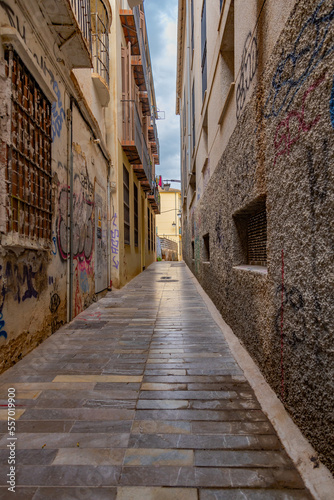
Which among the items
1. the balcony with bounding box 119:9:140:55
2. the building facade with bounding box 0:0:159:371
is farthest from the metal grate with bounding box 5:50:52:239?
the balcony with bounding box 119:9:140:55

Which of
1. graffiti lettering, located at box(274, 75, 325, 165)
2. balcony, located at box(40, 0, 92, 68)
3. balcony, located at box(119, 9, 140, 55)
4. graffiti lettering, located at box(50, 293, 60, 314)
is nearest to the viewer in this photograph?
graffiti lettering, located at box(274, 75, 325, 165)

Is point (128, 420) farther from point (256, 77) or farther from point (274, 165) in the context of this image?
point (256, 77)

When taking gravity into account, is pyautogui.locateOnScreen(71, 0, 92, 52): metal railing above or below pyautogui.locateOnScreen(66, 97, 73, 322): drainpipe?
above

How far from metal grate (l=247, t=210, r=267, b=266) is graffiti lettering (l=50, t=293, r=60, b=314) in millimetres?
2540

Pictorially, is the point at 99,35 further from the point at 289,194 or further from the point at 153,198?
the point at 153,198

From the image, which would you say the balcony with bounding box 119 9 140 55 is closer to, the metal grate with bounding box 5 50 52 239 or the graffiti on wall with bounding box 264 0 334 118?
the metal grate with bounding box 5 50 52 239

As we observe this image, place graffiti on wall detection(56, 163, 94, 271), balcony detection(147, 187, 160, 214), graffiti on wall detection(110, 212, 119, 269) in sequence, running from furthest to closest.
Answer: balcony detection(147, 187, 160, 214) → graffiti on wall detection(110, 212, 119, 269) → graffiti on wall detection(56, 163, 94, 271)

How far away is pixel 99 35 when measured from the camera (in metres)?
6.92

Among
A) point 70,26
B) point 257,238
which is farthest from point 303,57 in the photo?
point 70,26

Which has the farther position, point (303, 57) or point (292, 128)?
point (292, 128)

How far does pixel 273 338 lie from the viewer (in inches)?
87.1

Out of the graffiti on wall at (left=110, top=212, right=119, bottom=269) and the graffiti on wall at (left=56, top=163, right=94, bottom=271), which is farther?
the graffiti on wall at (left=110, top=212, right=119, bottom=269)

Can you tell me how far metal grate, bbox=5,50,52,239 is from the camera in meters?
2.89

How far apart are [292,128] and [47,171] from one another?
2973 millimetres
